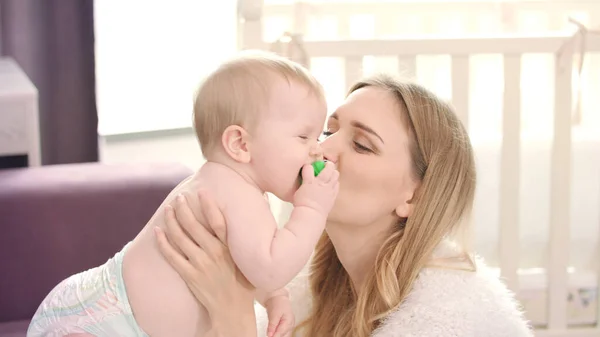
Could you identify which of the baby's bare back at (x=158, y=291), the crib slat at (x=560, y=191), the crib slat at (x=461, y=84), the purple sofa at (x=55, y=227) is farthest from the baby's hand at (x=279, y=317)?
the crib slat at (x=560, y=191)

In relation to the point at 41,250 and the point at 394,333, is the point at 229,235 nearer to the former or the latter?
the point at 394,333

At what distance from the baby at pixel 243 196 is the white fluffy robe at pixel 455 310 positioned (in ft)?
0.97

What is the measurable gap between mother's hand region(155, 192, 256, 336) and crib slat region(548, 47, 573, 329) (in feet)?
4.17

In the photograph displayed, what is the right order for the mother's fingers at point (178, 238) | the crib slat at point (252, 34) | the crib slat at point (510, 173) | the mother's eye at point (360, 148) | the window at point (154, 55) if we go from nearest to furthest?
the mother's fingers at point (178, 238) < the mother's eye at point (360, 148) < the crib slat at point (252, 34) < the crib slat at point (510, 173) < the window at point (154, 55)

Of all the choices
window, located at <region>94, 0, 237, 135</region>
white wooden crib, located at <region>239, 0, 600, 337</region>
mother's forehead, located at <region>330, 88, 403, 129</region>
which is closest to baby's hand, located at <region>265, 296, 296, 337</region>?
mother's forehead, located at <region>330, 88, 403, 129</region>

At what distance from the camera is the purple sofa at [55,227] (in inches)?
82.1

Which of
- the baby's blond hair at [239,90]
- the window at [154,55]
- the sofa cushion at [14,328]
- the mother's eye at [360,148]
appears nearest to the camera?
the baby's blond hair at [239,90]

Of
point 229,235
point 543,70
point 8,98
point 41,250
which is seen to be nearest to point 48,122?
point 8,98

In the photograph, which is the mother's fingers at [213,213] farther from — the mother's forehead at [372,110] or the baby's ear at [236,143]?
the mother's forehead at [372,110]

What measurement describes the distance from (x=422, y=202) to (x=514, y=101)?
896 mm

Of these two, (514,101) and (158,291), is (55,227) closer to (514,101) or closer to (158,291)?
(158,291)

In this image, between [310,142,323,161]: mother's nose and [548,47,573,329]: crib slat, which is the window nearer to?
[548,47,573,329]: crib slat

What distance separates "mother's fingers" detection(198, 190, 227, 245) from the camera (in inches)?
52.6

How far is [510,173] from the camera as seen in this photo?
2.45 meters
